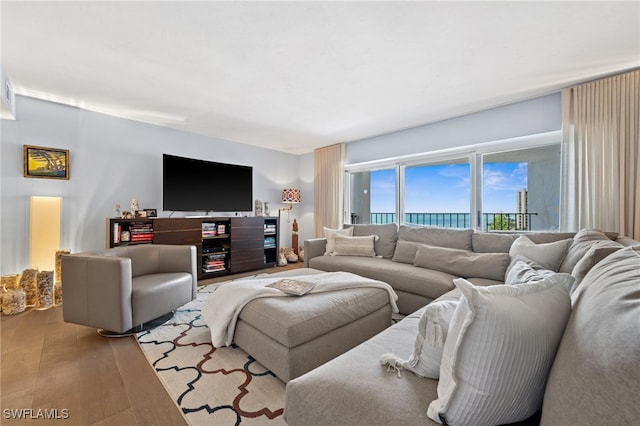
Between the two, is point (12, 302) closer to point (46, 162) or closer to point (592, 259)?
point (46, 162)

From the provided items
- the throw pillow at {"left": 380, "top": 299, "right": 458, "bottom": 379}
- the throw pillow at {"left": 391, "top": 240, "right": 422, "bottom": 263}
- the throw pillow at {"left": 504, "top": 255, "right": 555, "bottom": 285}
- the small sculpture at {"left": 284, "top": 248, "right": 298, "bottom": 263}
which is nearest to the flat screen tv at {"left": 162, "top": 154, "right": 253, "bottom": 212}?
the small sculpture at {"left": 284, "top": 248, "right": 298, "bottom": 263}

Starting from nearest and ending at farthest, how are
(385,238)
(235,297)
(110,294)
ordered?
(235,297) < (110,294) < (385,238)

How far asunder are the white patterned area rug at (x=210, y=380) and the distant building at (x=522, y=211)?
346 centimetres

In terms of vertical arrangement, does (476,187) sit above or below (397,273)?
above

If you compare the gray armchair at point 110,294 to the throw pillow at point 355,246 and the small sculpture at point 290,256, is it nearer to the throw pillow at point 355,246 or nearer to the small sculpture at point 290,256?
the throw pillow at point 355,246

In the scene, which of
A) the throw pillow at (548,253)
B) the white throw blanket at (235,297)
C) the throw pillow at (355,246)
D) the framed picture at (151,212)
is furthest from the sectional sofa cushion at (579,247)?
the framed picture at (151,212)

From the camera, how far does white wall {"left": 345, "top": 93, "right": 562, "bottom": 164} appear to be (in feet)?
10.2

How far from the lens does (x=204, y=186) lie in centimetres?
428

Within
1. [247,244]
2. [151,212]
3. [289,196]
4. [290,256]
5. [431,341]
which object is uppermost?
[289,196]

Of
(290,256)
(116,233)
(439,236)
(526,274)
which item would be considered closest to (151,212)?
(116,233)

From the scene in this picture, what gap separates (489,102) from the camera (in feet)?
10.7

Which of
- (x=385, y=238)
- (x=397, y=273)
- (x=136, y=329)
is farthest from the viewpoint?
(x=385, y=238)

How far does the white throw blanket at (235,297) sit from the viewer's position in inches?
75.0

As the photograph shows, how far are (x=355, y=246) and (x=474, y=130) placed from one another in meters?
2.28
